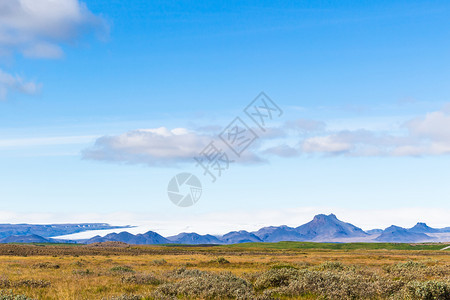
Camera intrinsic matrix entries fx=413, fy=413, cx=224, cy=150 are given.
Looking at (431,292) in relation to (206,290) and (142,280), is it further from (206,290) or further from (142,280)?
(142,280)

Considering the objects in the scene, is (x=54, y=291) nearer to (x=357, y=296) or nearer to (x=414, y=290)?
(x=357, y=296)

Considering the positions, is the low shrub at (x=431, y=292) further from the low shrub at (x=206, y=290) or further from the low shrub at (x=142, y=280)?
the low shrub at (x=142, y=280)

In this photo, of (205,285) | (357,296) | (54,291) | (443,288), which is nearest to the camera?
(443,288)

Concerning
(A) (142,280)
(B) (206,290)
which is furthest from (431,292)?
(A) (142,280)

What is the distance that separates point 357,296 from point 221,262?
3968cm

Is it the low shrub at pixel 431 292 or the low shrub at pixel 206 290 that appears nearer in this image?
the low shrub at pixel 431 292

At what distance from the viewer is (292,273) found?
23969 millimetres

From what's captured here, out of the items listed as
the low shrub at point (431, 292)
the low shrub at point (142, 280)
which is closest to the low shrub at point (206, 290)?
the low shrub at point (142, 280)

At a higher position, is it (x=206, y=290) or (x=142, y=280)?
(x=206, y=290)

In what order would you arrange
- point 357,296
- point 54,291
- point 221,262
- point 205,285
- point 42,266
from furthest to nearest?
point 221,262 → point 42,266 → point 54,291 → point 205,285 → point 357,296

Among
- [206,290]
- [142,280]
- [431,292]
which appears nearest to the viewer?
[431,292]

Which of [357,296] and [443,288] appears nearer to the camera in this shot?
[443,288]

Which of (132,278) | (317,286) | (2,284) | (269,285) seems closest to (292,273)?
(269,285)

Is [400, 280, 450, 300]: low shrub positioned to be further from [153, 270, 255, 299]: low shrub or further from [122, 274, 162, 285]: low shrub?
[122, 274, 162, 285]: low shrub
